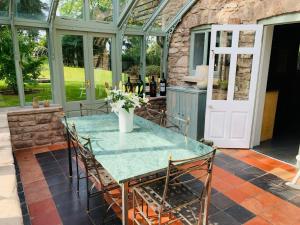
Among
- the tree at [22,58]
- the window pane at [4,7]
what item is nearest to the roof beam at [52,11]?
the tree at [22,58]

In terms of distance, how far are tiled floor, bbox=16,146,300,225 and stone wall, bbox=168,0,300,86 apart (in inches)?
58.3

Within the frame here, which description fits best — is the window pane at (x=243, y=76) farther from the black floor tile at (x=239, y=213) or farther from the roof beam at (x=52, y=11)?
the roof beam at (x=52, y=11)

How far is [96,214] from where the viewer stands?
7.69 ft

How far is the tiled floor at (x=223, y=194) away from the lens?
230cm

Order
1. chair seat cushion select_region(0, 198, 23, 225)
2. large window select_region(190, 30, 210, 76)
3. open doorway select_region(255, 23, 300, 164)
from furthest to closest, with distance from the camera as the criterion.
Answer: large window select_region(190, 30, 210, 76)
open doorway select_region(255, 23, 300, 164)
chair seat cushion select_region(0, 198, 23, 225)

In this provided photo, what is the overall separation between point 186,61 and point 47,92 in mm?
2876

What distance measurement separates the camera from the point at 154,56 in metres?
5.37

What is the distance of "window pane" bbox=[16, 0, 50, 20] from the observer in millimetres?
3563

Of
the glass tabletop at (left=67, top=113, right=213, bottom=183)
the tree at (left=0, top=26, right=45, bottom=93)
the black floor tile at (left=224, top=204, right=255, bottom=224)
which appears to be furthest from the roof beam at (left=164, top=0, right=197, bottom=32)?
the black floor tile at (left=224, top=204, right=255, bottom=224)

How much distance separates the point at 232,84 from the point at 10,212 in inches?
138

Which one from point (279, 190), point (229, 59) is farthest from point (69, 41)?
point (279, 190)

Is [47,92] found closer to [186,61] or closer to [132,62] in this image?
[132,62]

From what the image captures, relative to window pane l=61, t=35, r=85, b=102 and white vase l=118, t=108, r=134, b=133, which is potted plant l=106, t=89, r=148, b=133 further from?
window pane l=61, t=35, r=85, b=102

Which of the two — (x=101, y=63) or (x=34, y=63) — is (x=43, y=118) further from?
(x=101, y=63)
